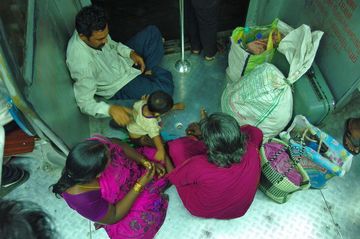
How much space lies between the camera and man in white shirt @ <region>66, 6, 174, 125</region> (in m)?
1.91

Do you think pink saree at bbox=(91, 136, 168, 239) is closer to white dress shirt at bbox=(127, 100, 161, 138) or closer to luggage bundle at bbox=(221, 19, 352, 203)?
white dress shirt at bbox=(127, 100, 161, 138)

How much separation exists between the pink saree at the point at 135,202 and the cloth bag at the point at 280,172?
66 cm

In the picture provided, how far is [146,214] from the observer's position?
70.1 inches

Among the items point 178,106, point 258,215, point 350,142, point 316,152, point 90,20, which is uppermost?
point 90,20

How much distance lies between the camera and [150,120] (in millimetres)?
1982

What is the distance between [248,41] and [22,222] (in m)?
1.98

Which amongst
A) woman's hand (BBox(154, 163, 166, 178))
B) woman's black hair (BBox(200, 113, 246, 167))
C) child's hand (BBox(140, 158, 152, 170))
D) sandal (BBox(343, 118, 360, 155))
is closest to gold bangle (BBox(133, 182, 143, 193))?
child's hand (BBox(140, 158, 152, 170))

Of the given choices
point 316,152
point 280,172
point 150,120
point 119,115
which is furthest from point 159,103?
point 316,152

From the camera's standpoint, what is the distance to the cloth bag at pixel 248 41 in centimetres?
227

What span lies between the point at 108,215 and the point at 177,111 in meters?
1.20

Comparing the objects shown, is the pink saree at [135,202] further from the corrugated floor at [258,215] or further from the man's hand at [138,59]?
the man's hand at [138,59]

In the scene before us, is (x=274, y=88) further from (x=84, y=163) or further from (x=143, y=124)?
(x=84, y=163)

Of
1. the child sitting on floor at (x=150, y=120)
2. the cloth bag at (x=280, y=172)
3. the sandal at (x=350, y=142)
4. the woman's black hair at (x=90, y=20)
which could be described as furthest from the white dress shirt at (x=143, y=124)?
the sandal at (x=350, y=142)

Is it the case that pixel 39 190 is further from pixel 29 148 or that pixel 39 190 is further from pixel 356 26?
pixel 356 26
